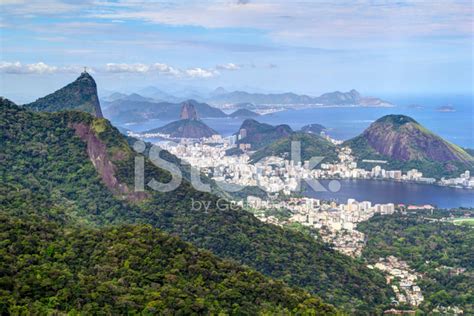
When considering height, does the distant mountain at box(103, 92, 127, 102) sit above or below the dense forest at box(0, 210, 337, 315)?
above

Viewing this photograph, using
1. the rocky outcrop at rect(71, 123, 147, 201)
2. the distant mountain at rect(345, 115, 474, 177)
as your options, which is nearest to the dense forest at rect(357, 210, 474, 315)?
the rocky outcrop at rect(71, 123, 147, 201)

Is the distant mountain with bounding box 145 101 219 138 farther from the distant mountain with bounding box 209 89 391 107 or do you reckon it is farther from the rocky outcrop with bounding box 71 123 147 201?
the distant mountain with bounding box 209 89 391 107

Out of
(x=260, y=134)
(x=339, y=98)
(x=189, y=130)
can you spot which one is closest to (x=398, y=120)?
(x=260, y=134)

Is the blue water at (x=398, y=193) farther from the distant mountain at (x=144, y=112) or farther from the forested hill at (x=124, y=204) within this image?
the distant mountain at (x=144, y=112)

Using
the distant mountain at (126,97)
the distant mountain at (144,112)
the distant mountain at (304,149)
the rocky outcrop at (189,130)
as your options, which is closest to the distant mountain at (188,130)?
the rocky outcrop at (189,130)

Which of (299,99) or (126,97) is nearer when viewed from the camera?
(126,97)

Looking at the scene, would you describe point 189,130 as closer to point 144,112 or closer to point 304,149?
point 304,149
